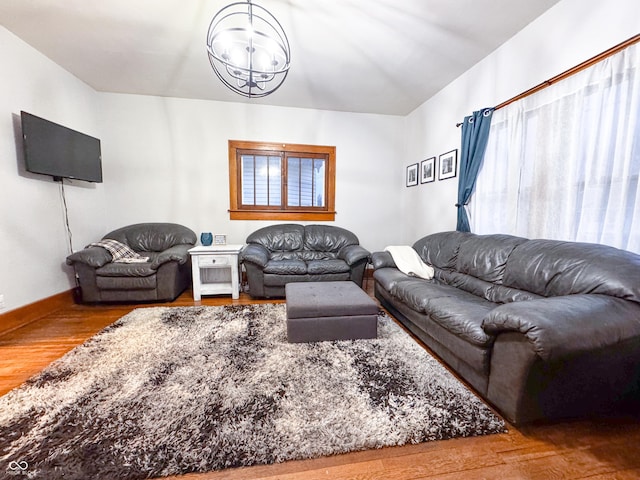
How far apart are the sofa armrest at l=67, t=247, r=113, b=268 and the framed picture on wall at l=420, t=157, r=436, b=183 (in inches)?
176

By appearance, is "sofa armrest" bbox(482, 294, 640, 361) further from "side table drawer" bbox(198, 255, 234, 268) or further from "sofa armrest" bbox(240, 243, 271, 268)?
"side table drawer" bbox(198, 255, 234, 268)

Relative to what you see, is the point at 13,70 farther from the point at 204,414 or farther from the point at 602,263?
the point at 602,263

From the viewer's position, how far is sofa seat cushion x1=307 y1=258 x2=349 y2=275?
3.39m

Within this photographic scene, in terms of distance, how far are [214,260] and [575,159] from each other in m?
3.73

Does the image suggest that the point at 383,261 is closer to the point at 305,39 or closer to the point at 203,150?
the point at 305,39

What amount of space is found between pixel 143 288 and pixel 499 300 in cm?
376

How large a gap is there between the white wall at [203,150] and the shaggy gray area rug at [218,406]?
2398mm

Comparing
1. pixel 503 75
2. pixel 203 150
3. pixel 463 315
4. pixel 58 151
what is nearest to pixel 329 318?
pixel 463 315

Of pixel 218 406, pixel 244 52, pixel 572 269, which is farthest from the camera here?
pixel 244 52

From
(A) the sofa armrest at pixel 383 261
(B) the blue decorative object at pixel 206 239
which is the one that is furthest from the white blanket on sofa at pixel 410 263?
(B) the blue decorative object at pixel 206 239

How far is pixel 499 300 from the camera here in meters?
2.05

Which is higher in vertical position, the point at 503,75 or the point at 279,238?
the point at 503,75

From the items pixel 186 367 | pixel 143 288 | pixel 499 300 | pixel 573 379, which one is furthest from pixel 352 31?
pixel 143 288

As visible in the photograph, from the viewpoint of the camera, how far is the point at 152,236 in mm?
3758
